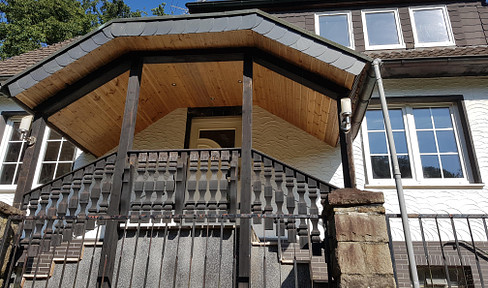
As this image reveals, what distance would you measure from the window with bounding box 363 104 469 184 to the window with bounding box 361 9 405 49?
1.64 m

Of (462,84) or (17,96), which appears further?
(462,84)

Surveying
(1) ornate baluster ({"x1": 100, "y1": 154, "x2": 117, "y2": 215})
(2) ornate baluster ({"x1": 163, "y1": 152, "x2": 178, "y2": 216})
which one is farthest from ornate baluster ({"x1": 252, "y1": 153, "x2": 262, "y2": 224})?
(1) ornate baluster ({"x1": 100, "y1": 154, "x2": 117, "y2": 215})

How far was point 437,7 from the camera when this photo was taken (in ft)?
27.6

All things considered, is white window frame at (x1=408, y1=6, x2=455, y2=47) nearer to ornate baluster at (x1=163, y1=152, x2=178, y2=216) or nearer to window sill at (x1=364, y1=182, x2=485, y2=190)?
window sill at (x1=364, y1=182, x2=485, y2=190)

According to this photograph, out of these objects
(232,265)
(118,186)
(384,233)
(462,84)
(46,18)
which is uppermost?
(46,18)

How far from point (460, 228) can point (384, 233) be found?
383cm

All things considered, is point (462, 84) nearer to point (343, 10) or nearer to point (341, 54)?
point (343, 10)

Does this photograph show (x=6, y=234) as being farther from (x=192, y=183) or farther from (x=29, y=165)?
(x=192, y=183)

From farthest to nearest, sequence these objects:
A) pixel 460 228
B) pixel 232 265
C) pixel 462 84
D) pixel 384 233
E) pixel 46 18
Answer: pixel 46 18
pixel 462 84
pixel 460 228
pixel 232 265
pixel 384 233

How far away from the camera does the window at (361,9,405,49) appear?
319 inches

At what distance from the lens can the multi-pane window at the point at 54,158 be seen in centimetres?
788

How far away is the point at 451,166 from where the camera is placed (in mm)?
6777

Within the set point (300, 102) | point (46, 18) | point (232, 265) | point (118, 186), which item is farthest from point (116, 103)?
point (46, 18)

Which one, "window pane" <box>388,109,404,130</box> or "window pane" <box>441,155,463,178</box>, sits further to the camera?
"window pane" <box>388,109,404,130</box>
